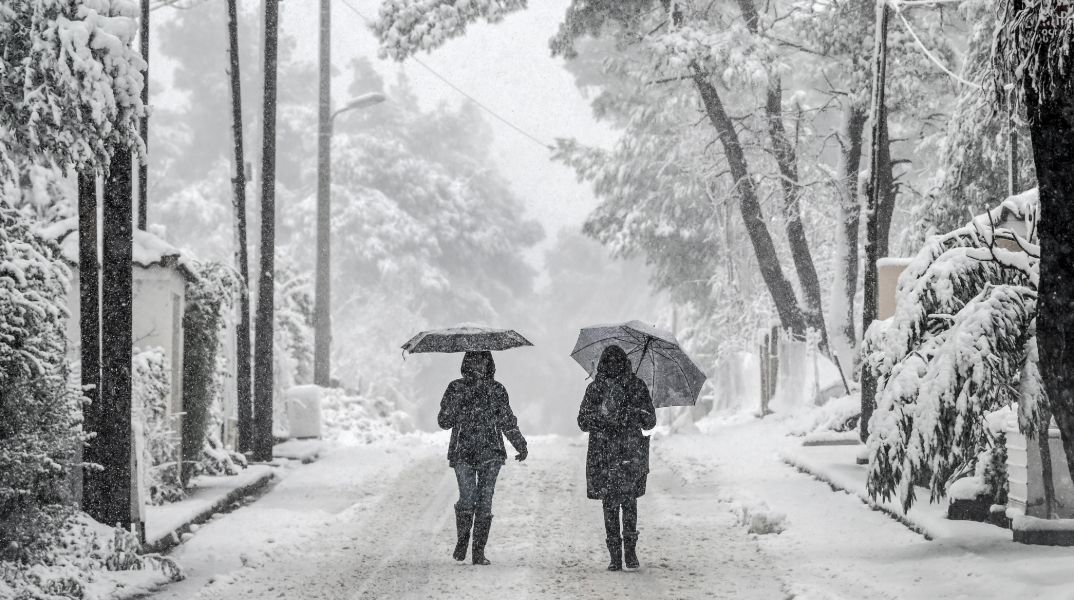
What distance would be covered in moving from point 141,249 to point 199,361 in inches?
70.9

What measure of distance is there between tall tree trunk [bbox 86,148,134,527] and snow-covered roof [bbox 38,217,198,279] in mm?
1319

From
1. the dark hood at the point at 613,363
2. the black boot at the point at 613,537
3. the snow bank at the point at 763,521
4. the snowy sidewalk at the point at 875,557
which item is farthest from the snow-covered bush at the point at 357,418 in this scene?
the dark hood at the point at 613,363

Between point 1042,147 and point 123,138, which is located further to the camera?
point 123,138

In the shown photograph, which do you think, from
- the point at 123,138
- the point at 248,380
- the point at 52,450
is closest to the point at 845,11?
the point at 248,380

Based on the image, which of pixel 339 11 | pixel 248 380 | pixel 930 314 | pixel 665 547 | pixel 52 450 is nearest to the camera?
pixel 52 450

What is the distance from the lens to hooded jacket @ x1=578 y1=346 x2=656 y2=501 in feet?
30.6

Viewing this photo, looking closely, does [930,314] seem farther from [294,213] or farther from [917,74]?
[294,213]

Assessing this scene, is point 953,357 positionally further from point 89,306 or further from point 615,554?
point 89,306

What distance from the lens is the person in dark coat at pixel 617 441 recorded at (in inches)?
367

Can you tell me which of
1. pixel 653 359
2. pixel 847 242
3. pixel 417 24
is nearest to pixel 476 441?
pixel 653 359

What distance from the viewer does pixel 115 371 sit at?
33.6 feet

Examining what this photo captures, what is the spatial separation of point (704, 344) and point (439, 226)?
13.7m

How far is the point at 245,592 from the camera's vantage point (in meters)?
8.63

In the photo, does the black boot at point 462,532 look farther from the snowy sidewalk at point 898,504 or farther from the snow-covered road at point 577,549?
the snowy sidewalk at point 898,504
